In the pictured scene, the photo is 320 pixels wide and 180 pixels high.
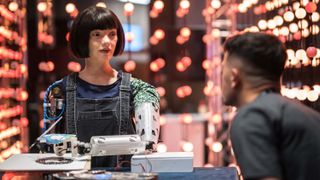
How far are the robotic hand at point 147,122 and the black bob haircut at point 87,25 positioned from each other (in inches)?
13.6

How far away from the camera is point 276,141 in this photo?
1.38 meters

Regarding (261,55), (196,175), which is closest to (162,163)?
(196,175)

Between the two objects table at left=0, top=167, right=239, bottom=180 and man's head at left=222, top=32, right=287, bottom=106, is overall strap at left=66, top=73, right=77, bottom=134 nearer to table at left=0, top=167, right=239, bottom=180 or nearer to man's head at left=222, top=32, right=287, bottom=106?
table at left=0, top=167, right=239, bottom=180

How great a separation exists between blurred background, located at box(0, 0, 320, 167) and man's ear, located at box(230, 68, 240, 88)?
1.29 meters

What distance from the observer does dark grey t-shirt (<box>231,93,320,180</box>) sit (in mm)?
1356

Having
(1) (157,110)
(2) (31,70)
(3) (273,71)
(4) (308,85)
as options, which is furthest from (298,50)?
(2) (31,70)

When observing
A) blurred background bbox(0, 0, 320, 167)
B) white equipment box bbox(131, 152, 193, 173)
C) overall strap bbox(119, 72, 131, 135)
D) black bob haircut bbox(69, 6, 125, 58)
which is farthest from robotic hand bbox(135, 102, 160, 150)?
blurred background bbox(0, 0, 320, 167)

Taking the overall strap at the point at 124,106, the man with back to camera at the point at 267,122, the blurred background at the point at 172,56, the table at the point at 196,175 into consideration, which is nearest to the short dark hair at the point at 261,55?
the man with back to camera at the point at 267,122

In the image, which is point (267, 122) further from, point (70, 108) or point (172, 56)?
point (172, 56)

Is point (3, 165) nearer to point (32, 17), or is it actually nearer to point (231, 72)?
point (231, 72)

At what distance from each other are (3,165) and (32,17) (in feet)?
13.3

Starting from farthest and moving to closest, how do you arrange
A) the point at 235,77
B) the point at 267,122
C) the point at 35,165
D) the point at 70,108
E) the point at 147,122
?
the point at 70,108 → the point at 147,122 → the point at 35,165 → the point at 235,77 → the point at 267,122

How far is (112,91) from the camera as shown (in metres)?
2.41

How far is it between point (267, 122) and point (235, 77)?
163mm
